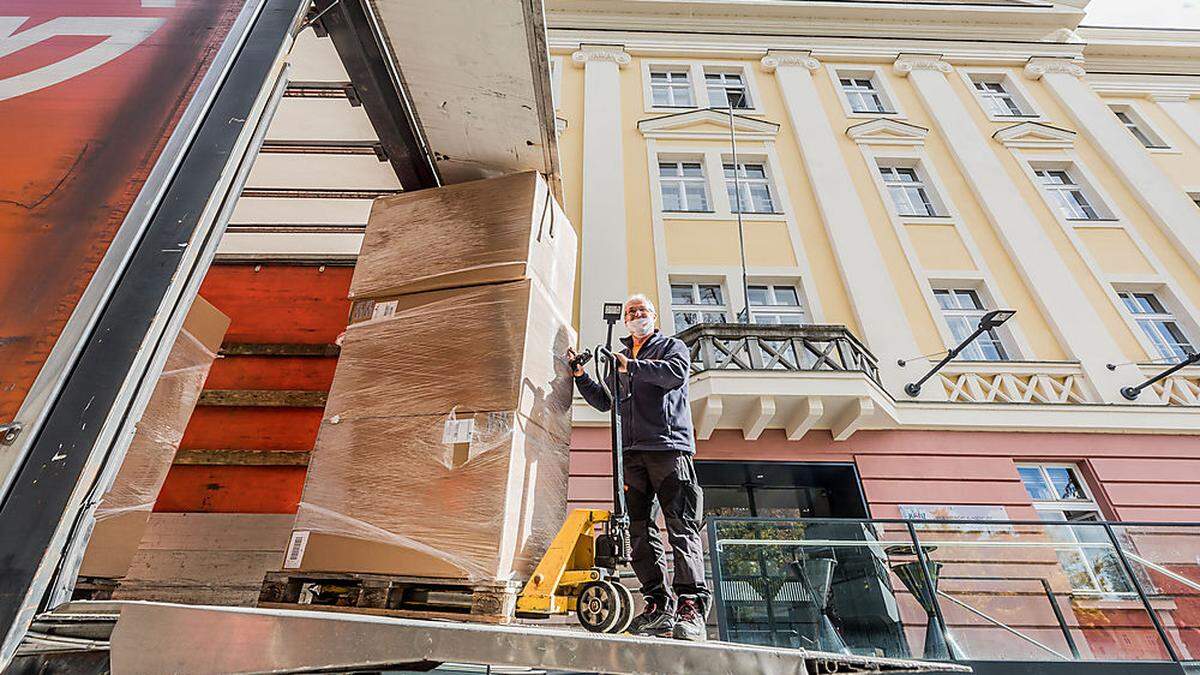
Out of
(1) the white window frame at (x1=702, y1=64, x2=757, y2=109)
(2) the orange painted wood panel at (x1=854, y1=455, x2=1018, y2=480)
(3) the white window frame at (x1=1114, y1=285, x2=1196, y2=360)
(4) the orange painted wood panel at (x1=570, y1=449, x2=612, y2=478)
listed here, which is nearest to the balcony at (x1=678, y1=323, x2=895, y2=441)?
(2) the orange painted wood panel at (x1=854, y1=455, x2=1018, y2=480)

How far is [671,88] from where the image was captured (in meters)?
12.3

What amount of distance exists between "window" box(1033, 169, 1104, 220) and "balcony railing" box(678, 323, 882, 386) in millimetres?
5888

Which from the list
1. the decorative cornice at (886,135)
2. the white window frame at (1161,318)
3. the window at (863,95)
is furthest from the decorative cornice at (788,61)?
the white window frame at (1161,318)

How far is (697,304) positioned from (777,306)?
1287mm

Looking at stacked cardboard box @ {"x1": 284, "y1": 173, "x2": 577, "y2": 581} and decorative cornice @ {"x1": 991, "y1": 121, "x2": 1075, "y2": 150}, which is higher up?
decorative cornice @ {"x1": 991, "y1": 121, "x2": 1075, "y2": 150}

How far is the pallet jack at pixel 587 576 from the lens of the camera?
225 centimetres

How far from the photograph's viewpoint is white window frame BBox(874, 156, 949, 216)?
9906 mm

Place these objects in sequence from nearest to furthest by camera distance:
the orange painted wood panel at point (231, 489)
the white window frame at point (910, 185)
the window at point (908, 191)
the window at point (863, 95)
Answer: the orange painted wood panel at point (231, 489), the white window frame at point (910, 185), the window at point (908, 191), the window at point (863, 95)

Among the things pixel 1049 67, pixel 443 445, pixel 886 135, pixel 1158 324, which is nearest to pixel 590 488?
pixel 443 445

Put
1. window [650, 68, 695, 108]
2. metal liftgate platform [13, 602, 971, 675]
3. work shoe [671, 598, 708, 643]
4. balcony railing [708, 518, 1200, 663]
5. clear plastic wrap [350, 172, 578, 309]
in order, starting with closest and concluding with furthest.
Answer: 1. metal liftgate platform [13, 602, 971, 675]
2. work shoe [671, 598, 708, 643]
3. clear plastic wrap [350, 172, 578, 309]
4. balcony railing [708, 518, 1200, 663]
5. window [650, 68, 695, 108]

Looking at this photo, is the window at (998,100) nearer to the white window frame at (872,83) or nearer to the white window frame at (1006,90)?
the white window frame at (1006,90)

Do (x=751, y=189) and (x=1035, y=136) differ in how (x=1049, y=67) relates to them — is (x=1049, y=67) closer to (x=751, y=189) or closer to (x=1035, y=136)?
(x=1035, y=136)

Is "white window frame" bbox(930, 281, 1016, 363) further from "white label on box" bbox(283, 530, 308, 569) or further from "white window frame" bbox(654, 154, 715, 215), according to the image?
"white label on box" bbox(283, 530, 308, 569)

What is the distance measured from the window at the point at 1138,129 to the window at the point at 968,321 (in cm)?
662
